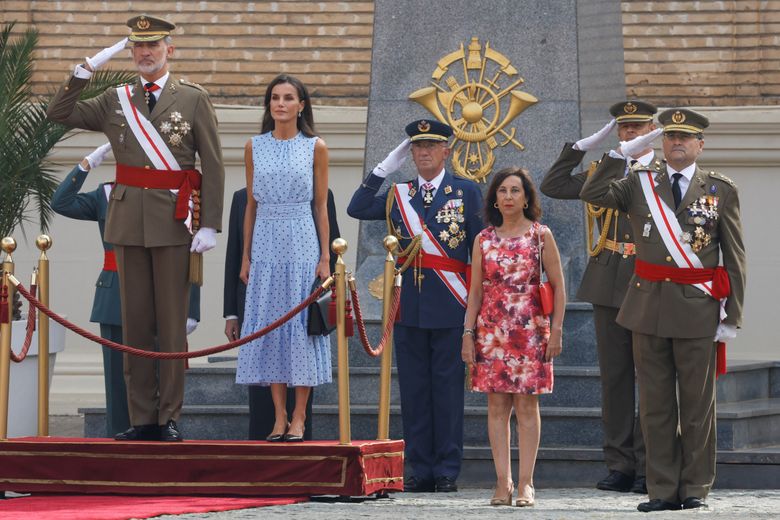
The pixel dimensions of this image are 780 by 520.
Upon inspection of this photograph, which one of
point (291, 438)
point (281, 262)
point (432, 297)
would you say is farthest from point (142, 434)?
point (432, 297)

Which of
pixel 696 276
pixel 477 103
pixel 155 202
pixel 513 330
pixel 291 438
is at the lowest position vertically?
pixel 291 438

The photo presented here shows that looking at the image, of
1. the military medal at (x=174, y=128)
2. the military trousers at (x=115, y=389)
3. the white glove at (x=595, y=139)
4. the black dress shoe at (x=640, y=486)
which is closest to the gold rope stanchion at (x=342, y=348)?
the military medal at (x=174, y=128)

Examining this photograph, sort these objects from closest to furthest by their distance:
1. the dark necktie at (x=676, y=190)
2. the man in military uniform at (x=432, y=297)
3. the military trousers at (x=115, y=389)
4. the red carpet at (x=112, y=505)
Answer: the red carpet at (x=112, y=505)
the dark necktie at (x=676, y=190)
the man in military uniform at (x=432, y=297)
the military trousers at (x=115, y=389)

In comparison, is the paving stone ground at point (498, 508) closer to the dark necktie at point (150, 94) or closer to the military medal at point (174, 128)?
the military medal at point (174, 128)

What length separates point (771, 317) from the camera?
48.2 ft

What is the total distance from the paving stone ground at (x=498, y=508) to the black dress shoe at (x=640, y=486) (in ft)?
0.18

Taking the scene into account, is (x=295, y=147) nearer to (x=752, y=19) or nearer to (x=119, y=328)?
(x=119, y=328)

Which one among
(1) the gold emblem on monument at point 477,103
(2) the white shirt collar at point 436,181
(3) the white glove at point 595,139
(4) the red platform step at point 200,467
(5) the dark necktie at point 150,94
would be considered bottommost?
(4) the red platform step at point 200,467

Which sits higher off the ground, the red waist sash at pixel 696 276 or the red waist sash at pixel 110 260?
the red waist sash at pixel 110 260

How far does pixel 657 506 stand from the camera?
313 inches

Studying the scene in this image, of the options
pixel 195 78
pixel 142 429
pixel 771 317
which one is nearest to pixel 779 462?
pixel 142 429

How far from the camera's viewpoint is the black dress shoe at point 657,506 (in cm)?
791

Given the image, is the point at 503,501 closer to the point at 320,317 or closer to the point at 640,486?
the point at 640,486

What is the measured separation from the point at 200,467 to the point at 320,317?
0.82m
